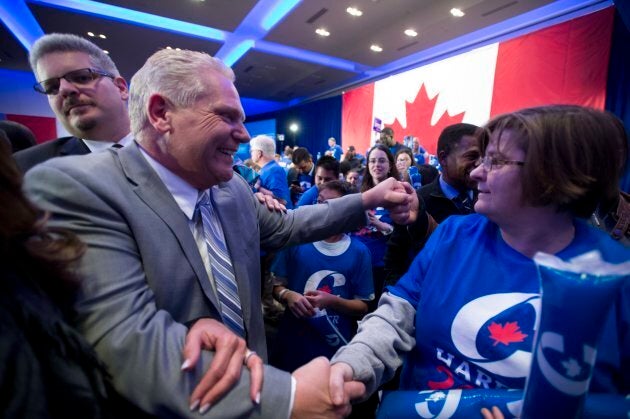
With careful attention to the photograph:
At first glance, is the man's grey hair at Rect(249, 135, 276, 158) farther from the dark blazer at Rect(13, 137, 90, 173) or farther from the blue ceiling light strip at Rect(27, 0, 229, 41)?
the blue ceiling light strip at Rect(27, 0, 229, 41)

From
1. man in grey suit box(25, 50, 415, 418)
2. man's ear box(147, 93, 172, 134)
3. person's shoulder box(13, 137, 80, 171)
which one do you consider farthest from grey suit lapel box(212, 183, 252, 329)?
person's shoulder box(13, 137, 80, 171)

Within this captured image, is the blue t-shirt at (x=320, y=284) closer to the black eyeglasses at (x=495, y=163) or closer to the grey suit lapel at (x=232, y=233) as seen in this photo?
the grey suit lapel at (x=232, y=233)

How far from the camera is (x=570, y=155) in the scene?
2.84ft

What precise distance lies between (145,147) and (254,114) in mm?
19304

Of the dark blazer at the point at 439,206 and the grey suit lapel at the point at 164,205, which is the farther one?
the dark blazer at the point at 439,206

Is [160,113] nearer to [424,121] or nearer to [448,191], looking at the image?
[448,191]

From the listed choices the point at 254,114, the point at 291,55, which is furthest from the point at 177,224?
the point at 254,114

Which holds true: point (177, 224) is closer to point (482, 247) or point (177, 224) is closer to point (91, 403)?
point (91, 403)

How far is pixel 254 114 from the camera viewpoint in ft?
63.3

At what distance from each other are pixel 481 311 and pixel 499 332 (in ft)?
0.21

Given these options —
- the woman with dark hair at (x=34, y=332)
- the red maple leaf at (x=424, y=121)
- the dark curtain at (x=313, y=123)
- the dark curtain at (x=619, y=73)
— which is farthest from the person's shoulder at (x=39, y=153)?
the dark curtain at (x=313, y=123)

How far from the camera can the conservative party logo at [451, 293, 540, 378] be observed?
0.82 m

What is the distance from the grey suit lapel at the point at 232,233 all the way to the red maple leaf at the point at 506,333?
717 millimetres

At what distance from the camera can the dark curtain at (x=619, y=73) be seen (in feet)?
15.9
